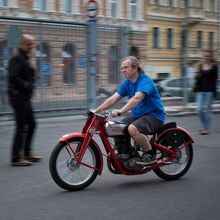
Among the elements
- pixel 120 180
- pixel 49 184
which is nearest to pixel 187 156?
pixel 120 180

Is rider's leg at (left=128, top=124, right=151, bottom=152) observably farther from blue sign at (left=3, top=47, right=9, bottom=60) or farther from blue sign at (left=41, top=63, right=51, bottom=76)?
blue sign at (left=41, top=63, right=51, bottom=76)

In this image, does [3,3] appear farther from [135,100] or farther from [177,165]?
[135,100]

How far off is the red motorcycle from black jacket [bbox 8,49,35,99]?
1.78 metres

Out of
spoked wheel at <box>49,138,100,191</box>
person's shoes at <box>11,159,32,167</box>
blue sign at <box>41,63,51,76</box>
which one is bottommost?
person's shoes at <box>11,159,32,167</box>

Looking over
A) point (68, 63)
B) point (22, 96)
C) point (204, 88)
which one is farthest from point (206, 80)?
point (22, 96)

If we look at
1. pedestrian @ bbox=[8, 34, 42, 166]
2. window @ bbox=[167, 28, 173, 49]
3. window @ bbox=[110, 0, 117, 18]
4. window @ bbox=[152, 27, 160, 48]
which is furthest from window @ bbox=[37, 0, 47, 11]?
pedestrian @ bbox=[8, 34, 42, 166]

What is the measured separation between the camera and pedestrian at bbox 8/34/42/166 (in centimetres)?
794

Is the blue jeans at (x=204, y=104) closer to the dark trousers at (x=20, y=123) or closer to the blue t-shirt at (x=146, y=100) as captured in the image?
the dark trousers at (x=20, y=123)

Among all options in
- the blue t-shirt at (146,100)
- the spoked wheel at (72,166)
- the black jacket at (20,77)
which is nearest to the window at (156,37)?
the black jacket at (20,77)

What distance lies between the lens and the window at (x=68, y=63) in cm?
1405

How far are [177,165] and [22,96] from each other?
253 cm

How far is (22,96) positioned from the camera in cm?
812

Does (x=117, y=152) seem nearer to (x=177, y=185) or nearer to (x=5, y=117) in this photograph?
(x=177, y=185)

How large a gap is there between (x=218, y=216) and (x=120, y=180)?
197 centimetres
